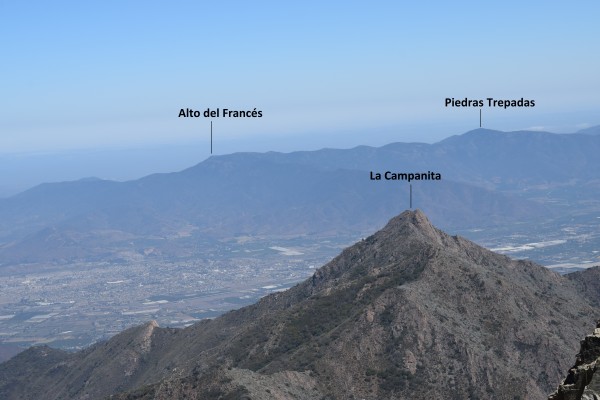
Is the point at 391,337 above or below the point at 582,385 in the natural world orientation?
below

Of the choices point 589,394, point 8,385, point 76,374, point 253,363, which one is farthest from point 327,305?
point 589,394

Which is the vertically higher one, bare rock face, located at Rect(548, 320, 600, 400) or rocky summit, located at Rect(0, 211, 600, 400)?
bare rock face, located at Rect(548, 320, 600, 400)

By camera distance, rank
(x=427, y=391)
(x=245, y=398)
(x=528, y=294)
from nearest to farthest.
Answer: (x=245, y=398) < (x=427, y=391) < (x=528, y=294)

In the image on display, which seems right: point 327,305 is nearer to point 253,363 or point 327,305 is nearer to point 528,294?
point 253,363

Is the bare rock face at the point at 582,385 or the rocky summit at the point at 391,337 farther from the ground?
the bare rock face at the point at 582,385

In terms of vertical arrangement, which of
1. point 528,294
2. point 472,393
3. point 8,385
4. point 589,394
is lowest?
point 8,385

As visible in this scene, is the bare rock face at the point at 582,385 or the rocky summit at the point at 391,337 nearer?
the bare rock face at the point at 582,385

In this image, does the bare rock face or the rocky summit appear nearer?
the bare rock face

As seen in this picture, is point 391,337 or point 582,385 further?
point 391,337
